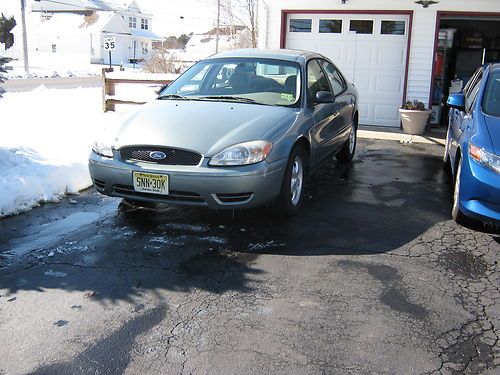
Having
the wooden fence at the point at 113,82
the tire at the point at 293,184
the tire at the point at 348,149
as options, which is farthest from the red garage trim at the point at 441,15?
the tire at the point at 293,184

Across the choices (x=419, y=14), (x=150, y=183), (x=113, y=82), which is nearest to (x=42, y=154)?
(x=150, y=183)

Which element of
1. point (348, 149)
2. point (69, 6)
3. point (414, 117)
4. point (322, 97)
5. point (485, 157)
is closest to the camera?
point (485, 157)

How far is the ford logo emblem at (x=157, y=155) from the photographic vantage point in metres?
4.69

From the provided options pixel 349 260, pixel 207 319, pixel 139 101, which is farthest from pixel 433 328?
pixel 139 101

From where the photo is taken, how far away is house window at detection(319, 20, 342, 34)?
38.0ft

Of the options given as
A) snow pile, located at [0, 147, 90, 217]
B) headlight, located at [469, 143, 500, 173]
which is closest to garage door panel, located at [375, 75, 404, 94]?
headlight, located at [469, 143, 500, 173]

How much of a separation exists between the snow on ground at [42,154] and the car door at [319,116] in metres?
2.69

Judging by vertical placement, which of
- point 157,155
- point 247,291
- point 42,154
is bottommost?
point 247,291

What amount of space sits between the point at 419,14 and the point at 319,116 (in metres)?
6.22

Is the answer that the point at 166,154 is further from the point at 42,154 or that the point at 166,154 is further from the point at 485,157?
the point at 42,154

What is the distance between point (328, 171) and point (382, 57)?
16.2ft

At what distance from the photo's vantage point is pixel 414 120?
10.8 meters

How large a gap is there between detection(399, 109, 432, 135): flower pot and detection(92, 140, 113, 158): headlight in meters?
7.40

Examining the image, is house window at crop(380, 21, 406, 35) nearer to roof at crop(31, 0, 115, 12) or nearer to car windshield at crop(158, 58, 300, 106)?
car windshield at crop(158, 58, 300, 106)
